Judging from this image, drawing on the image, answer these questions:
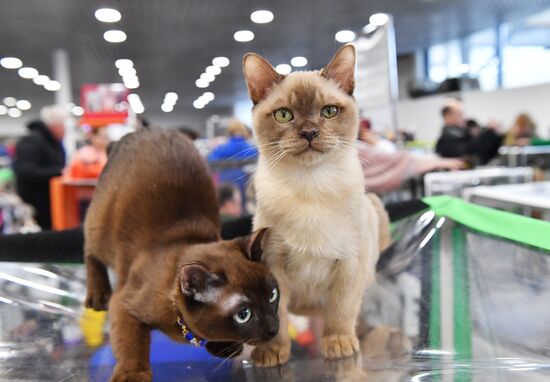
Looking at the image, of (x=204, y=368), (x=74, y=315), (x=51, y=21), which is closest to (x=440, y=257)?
(x=204, y=368)

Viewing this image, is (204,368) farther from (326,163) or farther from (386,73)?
(386,73)

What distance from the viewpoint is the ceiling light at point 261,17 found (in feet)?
13.0

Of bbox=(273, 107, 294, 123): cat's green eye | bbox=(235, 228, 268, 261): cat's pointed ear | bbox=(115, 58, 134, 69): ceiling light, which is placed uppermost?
bbox=(115, 58, 134, 69): ceiling light

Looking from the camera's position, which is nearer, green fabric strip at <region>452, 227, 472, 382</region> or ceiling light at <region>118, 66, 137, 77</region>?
green fabric strip at <region>452, 227, 472, 382</region>

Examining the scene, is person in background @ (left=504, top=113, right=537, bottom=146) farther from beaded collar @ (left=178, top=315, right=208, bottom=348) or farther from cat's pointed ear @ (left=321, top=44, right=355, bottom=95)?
beaded collar @ (left=178, top=315, right=208, bottom=348)

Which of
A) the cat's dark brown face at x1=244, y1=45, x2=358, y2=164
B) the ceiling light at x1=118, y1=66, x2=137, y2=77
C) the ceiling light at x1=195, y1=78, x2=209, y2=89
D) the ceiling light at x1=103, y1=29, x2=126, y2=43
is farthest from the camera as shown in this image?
the ceiling light at x1=118, y1=66, x2=137, y2=77

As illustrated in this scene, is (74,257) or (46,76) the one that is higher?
(46,76)

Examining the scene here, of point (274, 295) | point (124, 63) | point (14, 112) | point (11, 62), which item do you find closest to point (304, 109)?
point (274, 295)

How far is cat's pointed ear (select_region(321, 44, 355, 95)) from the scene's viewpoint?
2.78 ft

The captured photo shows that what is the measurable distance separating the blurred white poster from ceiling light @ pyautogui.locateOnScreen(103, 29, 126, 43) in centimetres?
391

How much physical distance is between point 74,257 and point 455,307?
41.6 inches

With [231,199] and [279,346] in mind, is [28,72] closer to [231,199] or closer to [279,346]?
[231,199]

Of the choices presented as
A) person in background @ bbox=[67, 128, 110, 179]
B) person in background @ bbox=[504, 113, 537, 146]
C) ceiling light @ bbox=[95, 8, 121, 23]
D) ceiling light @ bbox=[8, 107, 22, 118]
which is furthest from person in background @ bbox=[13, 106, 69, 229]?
ceiling light @ bbox=[8, 107, 22, 118]

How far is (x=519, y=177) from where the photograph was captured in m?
2.33
